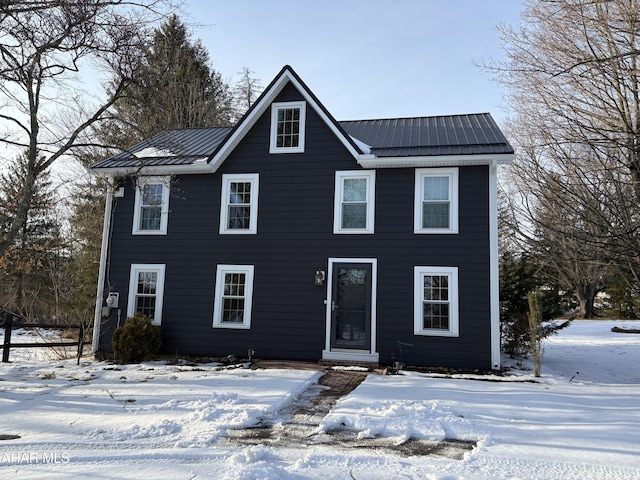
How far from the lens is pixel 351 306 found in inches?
392

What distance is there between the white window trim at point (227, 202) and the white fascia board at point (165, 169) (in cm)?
56

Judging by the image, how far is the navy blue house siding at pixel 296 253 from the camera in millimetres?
9398

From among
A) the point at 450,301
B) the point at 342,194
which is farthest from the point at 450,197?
the point at 342,194

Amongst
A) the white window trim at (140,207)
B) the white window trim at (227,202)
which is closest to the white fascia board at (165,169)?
the white window trim at (140,207)

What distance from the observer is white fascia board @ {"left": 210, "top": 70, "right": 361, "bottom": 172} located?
1042 centimetres

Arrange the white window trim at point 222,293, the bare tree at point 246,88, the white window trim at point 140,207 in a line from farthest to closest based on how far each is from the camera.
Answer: the bare tree at point 246,88, the white window trim at point 140,207, the white window trim at point 222,293

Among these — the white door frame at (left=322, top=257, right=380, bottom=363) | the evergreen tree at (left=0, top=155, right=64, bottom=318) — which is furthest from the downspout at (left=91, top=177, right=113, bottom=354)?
the white door frame at (left=322, top=257, right=380, bottom=363)

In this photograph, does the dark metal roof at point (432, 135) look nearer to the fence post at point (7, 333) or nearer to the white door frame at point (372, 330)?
the white door frame at point (372, 330)

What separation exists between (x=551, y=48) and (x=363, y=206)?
5.10 m

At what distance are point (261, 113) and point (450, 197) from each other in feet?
16.8

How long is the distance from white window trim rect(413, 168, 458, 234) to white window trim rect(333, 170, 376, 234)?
0.98 metres

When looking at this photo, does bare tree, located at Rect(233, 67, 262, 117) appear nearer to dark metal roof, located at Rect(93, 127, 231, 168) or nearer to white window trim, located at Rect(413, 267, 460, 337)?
dark metal roof, located at Rect(93, 127, 231, 168)

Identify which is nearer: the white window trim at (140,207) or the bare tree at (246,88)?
the white window trim at (140,207)

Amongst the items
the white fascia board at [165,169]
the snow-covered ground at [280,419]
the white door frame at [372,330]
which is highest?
the white fascia board at [165,169]
